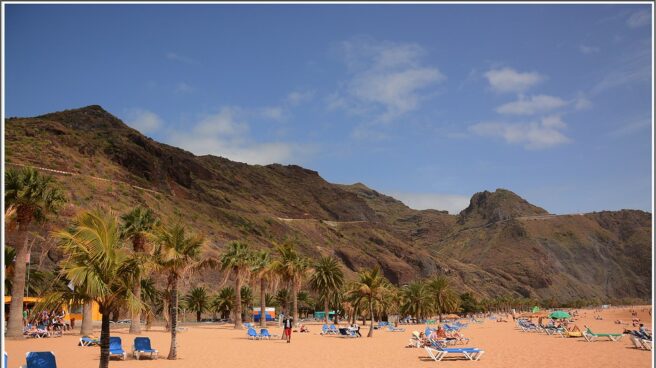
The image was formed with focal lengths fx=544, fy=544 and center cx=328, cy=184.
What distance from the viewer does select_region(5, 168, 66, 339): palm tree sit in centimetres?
2592

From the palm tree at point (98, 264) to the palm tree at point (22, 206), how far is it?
17.2 metres

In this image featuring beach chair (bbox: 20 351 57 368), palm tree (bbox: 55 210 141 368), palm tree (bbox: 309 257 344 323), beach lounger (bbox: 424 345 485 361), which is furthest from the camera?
palm tree (bbox: 309 257 344 323)

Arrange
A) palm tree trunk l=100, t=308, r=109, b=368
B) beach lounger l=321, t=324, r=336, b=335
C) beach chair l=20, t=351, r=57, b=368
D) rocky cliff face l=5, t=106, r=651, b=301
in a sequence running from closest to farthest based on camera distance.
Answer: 1. palm tree trunk l=100, t=308, r=109, b=368
2. beach chair l=20, t=351, r=57, b=368
3. beach lounger l=321, t=324, r=336, b=335
4. rocky cliff face l=5, t=106, r=651, b=301

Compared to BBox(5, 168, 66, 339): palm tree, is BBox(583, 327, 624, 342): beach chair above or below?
below

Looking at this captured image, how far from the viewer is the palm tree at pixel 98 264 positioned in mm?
10906

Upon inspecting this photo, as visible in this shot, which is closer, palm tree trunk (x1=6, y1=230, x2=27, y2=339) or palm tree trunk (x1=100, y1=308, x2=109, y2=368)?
palm tree trunk (x1=100, y1=308, x2=109, y2=368)

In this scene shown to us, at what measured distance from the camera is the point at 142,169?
12631 cm

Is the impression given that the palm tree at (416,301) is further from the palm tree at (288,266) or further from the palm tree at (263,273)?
the palm tree at (263,273)

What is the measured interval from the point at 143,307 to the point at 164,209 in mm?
86488

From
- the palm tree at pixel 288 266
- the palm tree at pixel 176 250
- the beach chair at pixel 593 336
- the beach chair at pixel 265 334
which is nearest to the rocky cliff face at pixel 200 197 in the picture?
the palm tree at pixel 288 266

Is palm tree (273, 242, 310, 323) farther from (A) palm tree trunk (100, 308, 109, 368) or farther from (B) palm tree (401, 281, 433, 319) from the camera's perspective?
(A) palm tree trunk (100, 308, 109, 368)

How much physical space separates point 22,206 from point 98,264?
18301 millimetres

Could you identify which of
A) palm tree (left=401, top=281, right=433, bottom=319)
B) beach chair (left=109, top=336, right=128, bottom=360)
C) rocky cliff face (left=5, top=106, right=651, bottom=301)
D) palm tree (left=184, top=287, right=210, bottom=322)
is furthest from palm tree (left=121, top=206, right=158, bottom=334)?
palm tree (left=401, top=281, right=433, bottom=319)

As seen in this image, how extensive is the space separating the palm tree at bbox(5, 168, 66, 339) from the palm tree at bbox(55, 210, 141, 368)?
675 inches
